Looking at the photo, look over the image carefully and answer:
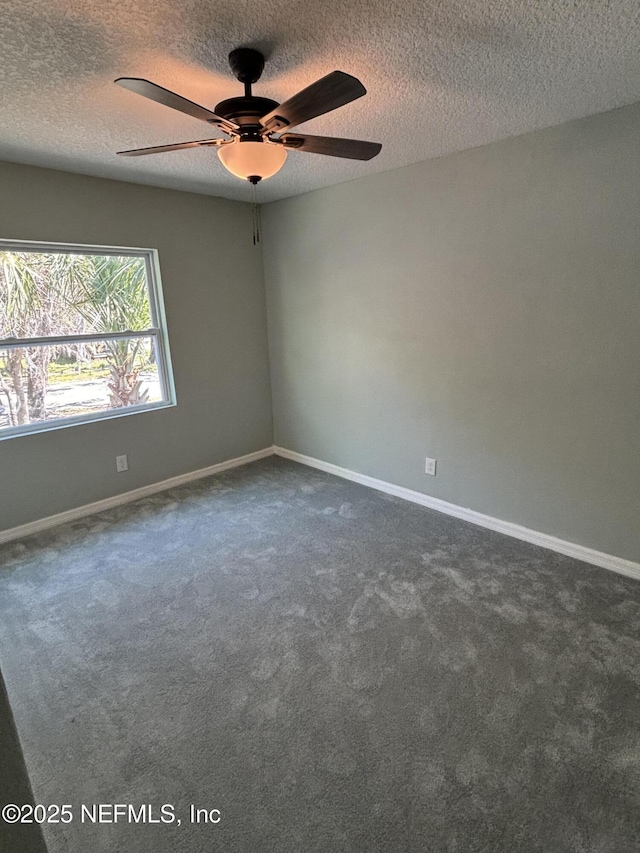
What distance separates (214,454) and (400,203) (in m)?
2.53

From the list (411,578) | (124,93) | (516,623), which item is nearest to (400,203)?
(124,93)

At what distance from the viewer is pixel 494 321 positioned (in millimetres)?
2699

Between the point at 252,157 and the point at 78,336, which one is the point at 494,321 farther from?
the point at 78,336

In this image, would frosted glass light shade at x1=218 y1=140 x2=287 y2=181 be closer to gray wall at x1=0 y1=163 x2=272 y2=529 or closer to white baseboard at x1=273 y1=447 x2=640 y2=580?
gray wall at x1=0 y1=163 x2=272 y2=529

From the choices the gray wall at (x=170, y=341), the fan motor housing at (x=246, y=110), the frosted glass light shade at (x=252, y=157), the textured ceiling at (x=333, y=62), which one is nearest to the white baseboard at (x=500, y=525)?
the gray wall at (x=170, y=341)

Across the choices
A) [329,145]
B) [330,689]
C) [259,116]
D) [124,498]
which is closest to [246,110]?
[259,116]

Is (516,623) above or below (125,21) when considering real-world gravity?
below

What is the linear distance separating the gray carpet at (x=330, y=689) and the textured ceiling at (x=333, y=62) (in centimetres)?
229

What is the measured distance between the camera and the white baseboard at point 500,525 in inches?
96.7

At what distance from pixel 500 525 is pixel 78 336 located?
3.15 meters

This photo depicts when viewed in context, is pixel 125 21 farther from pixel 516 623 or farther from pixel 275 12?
pixel 516 623

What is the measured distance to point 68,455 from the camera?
3199 mm

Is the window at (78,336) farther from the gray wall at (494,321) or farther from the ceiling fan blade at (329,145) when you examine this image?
the ceiling fan blade at (329,145)

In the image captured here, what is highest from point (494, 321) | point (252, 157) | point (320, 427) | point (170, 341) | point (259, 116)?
point (259, 116)
